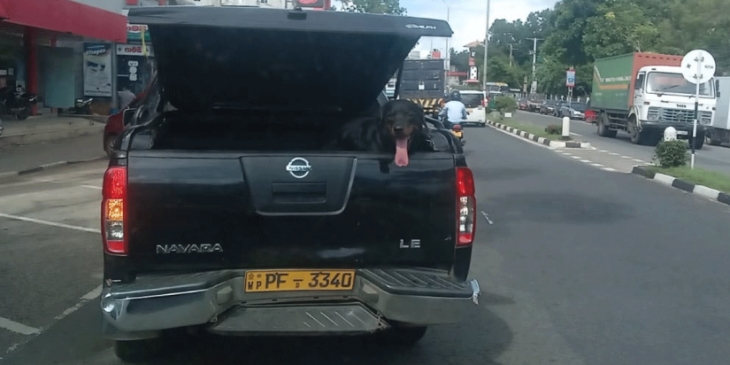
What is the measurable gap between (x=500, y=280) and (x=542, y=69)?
68589 millimetres

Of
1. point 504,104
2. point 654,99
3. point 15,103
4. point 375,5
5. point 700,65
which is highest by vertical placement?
point 375,5

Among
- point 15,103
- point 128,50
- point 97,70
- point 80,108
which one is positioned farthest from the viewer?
point 128,50

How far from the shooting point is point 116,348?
5.04m

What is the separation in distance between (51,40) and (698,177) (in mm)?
20318

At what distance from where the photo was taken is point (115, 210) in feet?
13.8

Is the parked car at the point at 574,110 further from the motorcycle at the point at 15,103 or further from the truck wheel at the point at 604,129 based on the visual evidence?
the motorcycle at the point at 15,103

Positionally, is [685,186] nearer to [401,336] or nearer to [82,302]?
[401,336]

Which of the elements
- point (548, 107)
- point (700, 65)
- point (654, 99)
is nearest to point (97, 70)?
point (654, 99)

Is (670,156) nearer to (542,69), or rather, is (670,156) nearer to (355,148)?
(355,148)

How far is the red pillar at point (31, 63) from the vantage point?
2583 cm

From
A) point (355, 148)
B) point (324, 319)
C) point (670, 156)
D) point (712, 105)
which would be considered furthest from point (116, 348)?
point (712, 105)

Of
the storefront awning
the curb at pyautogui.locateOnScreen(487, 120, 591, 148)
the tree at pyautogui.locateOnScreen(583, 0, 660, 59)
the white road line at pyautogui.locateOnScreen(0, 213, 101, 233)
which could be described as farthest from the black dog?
the tree at pyautogui.locateOnScreen(583, 0, 660, 59)

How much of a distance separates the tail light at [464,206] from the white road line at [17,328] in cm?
304

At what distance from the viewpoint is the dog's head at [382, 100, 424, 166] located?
4.51 metres
